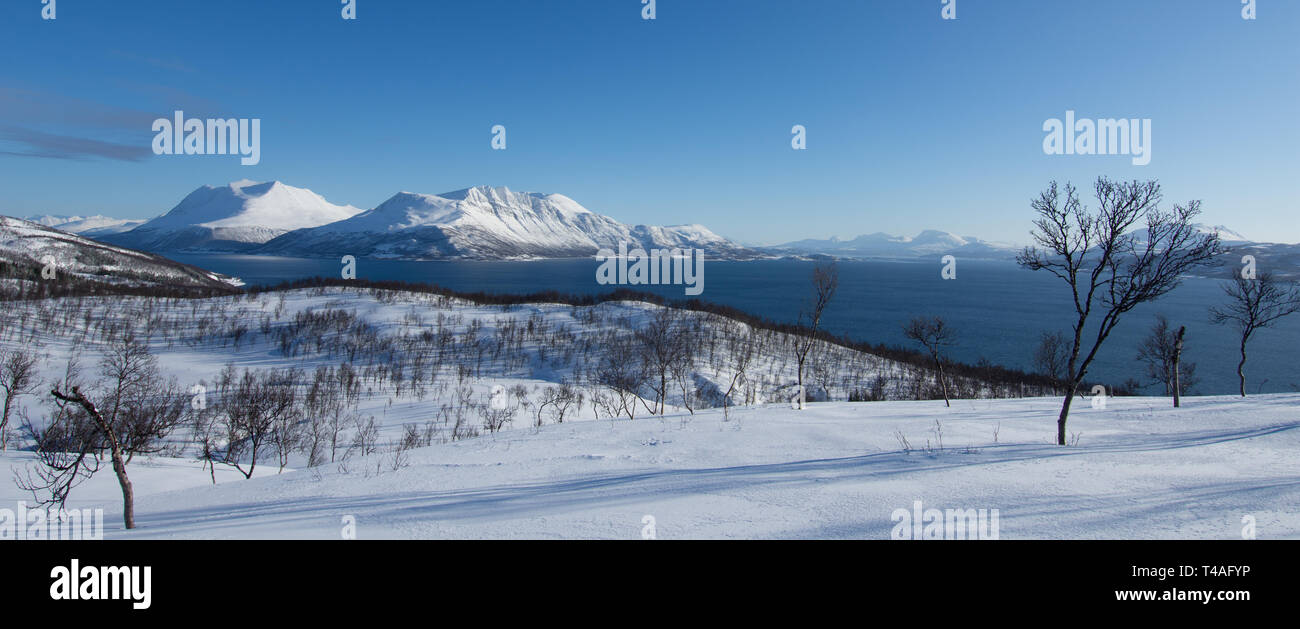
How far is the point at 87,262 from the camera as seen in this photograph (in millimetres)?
129000

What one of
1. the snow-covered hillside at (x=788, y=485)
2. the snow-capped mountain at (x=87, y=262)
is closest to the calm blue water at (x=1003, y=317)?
the snow-covered hillside at (x=788, y=485)

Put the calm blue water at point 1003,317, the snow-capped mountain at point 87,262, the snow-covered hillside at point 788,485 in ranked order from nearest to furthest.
A: the snow-covered hillside at point 788,485 → the calm blue water at point 1003,317 → the snow-capped mountain at point 87,262

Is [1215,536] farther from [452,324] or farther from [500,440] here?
[452,324]

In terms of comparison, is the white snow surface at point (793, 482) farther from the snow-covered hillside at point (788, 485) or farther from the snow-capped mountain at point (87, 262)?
the snow-capped mountain at point (87, 262)

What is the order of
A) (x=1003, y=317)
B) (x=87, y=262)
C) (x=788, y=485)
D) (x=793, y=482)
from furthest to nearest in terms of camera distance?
→ (x=87, y=262) → (x=1003, y=317) → (x=793, y=482) → (x=788, y=485)

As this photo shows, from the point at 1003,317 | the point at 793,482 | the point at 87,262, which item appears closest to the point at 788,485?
the point at 793,482

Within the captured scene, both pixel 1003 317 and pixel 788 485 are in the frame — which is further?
pixel 1003 317

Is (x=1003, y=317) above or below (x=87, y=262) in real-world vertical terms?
below

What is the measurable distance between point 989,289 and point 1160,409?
162 meters

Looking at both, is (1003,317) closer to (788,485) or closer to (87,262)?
(788,485)

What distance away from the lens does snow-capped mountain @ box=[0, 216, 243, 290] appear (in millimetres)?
115750

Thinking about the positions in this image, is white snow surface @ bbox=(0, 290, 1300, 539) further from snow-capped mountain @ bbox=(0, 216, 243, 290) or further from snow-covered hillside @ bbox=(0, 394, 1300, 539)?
snow-capped mountain @ bbox=(0, 216, 243, 290)

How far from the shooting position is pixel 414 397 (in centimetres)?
4616

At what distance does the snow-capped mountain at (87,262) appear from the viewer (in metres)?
116
